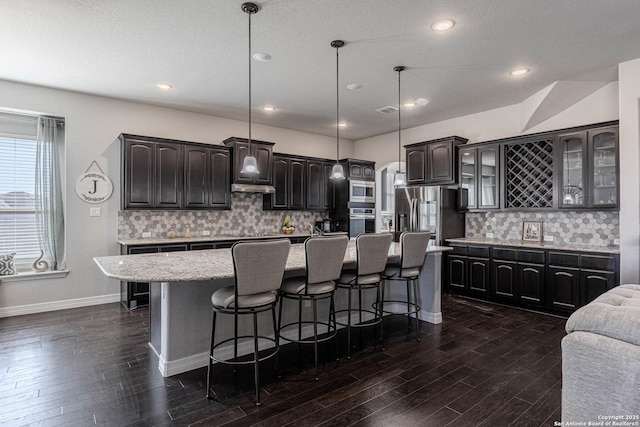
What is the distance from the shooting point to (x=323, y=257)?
2.76m

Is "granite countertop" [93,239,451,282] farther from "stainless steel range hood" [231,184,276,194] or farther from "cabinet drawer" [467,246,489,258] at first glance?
"cabinet drawer" [467,246,489,258]

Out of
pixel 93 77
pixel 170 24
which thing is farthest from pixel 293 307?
pixel 93 77

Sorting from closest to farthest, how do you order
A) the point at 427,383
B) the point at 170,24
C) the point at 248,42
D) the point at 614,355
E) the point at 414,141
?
1. the point at 614,355
2. the point at 427,383
3. the point at 170,24
4. the point at 248,42
5. the point at 414,141

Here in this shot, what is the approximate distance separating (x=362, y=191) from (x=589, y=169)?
363cm

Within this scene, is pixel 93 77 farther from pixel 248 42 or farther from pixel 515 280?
pixel 515 280

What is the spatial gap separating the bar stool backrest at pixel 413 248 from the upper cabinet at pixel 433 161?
2.36 m

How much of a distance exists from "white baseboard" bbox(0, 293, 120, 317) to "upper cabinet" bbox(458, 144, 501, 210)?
551cm

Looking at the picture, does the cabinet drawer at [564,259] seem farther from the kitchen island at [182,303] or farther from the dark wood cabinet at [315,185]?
the dark wood cabinet at [315,185]

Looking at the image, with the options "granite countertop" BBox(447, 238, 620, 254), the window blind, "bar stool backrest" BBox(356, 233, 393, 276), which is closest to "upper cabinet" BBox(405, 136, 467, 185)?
"granite countertop" BBox(447, 238, 620, 254)

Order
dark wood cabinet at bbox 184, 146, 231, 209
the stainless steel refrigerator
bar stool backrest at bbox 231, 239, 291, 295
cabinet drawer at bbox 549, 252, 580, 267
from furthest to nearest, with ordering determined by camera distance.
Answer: the stainless steel refrigerator, dark wood cabinet at bbox 184, 146, 231, 209, cabinet drawer at bbox 549, 252, 580, 267, bar stool backrest at bbox 231, 239, 291, 295

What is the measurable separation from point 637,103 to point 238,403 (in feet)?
15.7

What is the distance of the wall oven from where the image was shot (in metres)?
6.74

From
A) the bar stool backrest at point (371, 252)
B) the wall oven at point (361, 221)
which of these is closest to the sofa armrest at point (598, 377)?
the bar stool backrest at point (371, 252)

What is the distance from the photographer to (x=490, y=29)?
307 cm
